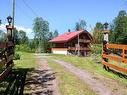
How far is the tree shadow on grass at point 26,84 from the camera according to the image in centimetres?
978

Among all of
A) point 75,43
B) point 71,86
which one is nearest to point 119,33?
point 75,43

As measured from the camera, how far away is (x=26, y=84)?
10.9 m

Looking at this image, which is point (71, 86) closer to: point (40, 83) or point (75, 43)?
point (40, 83)

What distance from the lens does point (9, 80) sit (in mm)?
11773

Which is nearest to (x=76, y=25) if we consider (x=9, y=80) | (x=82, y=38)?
(x=82, y=38)

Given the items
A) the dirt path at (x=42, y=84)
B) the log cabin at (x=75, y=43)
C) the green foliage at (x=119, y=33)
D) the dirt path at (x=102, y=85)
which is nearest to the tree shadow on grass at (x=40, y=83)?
the dirt path at (x=42, y=84)

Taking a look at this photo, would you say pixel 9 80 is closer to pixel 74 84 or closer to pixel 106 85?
pixel 74 84

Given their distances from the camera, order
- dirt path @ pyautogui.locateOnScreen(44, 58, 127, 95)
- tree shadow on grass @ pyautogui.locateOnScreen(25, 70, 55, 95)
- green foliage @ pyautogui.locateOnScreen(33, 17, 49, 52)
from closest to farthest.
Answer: tree shadow on grass @ pyautogui.locateOnScreen(25, 70, 55, 95) → dirt path @ pyautogui.locateOnScreen(44, 58, 127, 95) → green foliage @ pyautogui.locateOnScreen(33, 17, 49, 52)

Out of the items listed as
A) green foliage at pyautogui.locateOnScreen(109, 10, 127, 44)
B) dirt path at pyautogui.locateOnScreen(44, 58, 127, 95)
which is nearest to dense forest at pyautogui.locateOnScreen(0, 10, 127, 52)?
green foliage at pyautogui.locateOnScreen(109, 10, 127, 44)

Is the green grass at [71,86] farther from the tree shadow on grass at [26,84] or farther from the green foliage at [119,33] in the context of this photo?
the green foliage at [119,33]

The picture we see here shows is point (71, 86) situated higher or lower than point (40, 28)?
lower

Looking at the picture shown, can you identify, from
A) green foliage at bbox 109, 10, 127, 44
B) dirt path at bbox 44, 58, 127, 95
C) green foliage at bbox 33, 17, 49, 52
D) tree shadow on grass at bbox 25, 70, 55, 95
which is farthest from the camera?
green foliage at bbox 33, 17, 49, 52

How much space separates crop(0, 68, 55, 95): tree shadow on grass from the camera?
32.1 feet

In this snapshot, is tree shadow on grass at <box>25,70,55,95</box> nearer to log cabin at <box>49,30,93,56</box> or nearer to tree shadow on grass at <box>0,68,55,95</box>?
tree shadow on grass at <box>0,68,55,95</box>
